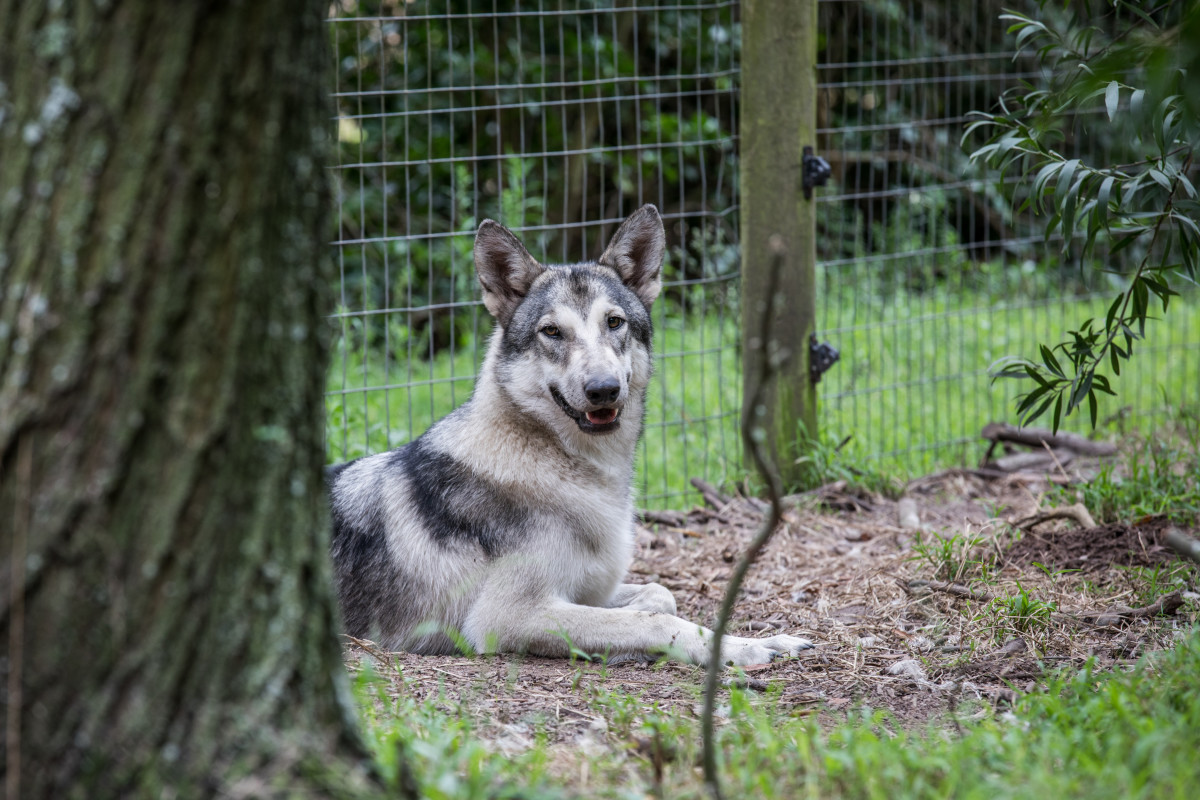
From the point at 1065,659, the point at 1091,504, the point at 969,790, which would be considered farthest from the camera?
the point at 1091,504

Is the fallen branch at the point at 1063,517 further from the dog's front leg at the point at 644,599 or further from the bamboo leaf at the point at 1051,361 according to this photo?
the dog's front leg at the point at 644,599

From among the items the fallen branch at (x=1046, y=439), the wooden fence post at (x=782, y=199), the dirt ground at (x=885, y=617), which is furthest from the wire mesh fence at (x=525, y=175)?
the fallen branch at (x=1046, y=439)

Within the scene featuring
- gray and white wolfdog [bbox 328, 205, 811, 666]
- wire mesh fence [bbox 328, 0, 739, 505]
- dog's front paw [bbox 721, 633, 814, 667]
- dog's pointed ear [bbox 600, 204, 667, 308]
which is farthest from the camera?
wire mesh fence [bbox 328, 0, 739, 505]

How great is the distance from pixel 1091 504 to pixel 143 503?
3.86 meters

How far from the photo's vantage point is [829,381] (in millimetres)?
6430

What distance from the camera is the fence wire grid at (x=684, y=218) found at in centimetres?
550

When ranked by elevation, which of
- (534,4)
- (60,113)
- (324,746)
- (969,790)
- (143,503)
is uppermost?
(534,4)

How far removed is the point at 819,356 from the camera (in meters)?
5.12

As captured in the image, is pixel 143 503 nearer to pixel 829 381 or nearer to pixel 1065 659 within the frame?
pixel 1065 659

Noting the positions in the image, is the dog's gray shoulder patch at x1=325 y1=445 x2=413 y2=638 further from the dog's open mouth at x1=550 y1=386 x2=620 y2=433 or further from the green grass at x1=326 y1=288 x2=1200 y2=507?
the green grass at x1=326 y1=288 x2=1200 y2=507

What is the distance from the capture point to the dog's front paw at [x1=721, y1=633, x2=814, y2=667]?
311cm

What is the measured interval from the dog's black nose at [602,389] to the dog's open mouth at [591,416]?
0.25 feet

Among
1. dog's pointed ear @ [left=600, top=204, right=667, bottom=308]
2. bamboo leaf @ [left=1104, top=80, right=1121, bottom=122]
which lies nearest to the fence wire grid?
dog's pointed ear @ [left=600, top=204, right=667, bottom=308]

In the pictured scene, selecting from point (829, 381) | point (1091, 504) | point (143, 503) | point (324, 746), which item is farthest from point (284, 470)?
point (829, 381)
